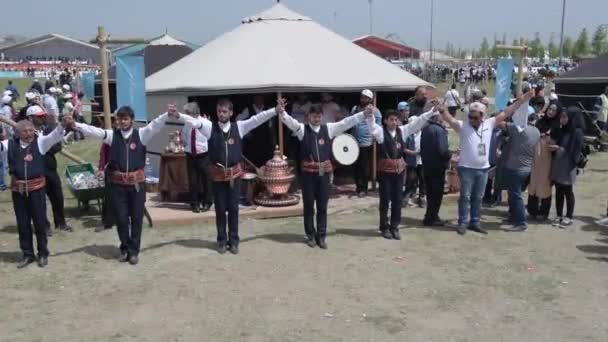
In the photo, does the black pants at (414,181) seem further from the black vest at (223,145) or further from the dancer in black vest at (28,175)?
the dancer in black vest at (28,175)

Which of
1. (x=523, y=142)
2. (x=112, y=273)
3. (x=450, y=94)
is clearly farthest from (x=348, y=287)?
(x=450, y=94)

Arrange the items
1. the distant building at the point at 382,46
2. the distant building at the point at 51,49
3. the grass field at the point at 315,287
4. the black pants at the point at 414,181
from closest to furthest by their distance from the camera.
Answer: the grass field at the point at 315,287, the black pants at the point at 414,181, the distant building at the point at 382,46, the distant building at the point at 51,49

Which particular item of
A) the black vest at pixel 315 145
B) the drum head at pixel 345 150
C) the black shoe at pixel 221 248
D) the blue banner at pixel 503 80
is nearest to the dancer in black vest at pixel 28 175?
the black shoe at pixel 221 248

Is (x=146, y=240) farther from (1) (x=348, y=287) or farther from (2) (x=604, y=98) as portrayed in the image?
(2) (x=604, y=98)

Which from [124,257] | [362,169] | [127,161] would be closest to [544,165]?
[362,169]

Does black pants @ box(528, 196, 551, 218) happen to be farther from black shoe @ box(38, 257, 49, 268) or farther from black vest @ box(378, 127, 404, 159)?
black shoe @ box(38, 257, 49, 268)

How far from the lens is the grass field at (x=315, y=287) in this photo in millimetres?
4859

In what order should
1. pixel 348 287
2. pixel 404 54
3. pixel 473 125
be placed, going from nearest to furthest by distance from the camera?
pixel 348 287 → pixel 473 125 → pixel 404 54

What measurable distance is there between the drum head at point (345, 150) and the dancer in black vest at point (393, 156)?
1703 mm

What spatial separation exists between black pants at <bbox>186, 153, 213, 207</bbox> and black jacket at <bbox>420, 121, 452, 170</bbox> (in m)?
2.73

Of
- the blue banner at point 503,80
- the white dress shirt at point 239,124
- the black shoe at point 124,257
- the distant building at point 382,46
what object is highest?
the distant building at point 382,46

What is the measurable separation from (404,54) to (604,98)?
2328 cm

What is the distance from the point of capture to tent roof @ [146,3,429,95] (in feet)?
30.8

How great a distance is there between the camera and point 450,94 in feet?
35.7
